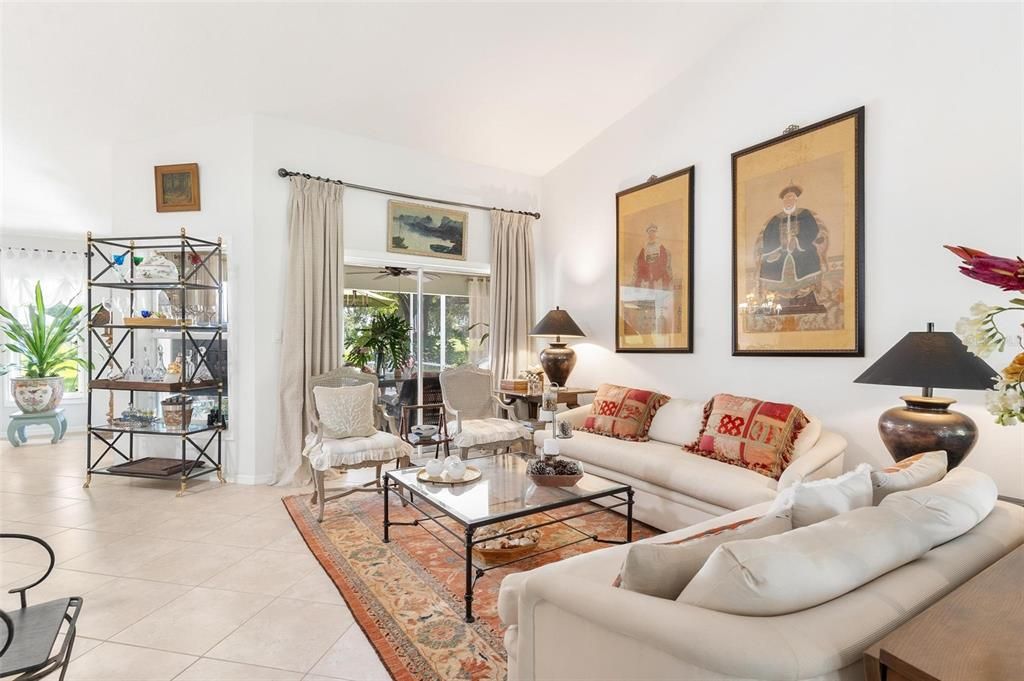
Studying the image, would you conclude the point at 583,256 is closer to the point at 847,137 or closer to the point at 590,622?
the point at 847,137

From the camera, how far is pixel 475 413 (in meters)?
4.96

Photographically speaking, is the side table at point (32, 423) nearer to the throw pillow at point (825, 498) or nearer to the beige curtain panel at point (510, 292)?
the beige curtain panel at point (510, 292)

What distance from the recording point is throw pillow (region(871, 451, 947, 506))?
1765 mm

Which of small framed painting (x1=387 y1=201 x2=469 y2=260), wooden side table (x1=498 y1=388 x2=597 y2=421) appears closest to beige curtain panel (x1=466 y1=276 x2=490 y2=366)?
small framed painting (x1=387 y1=201 x2=469 y2=260)

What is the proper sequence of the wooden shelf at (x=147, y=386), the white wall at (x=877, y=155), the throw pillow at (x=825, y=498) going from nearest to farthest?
the throw pillow at (x=825, y=498), the white wall at (x=877, y=155), the wooden shelf at (x=147, y=386)

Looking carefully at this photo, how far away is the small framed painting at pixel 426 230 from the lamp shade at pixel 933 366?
388 cm

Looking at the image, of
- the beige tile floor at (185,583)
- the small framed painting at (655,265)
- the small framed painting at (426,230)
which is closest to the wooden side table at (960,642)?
the beige tile floor at (185,583)

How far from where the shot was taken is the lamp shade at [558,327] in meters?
4.96

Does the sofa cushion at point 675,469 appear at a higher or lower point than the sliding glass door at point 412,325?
lower

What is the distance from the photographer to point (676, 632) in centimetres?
104

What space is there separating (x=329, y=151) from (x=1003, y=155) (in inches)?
185

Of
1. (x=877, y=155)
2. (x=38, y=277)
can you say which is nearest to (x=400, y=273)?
(x=877, y=155)

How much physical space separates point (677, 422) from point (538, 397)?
156 cm

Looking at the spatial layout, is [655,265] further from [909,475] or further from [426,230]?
[909,475]
